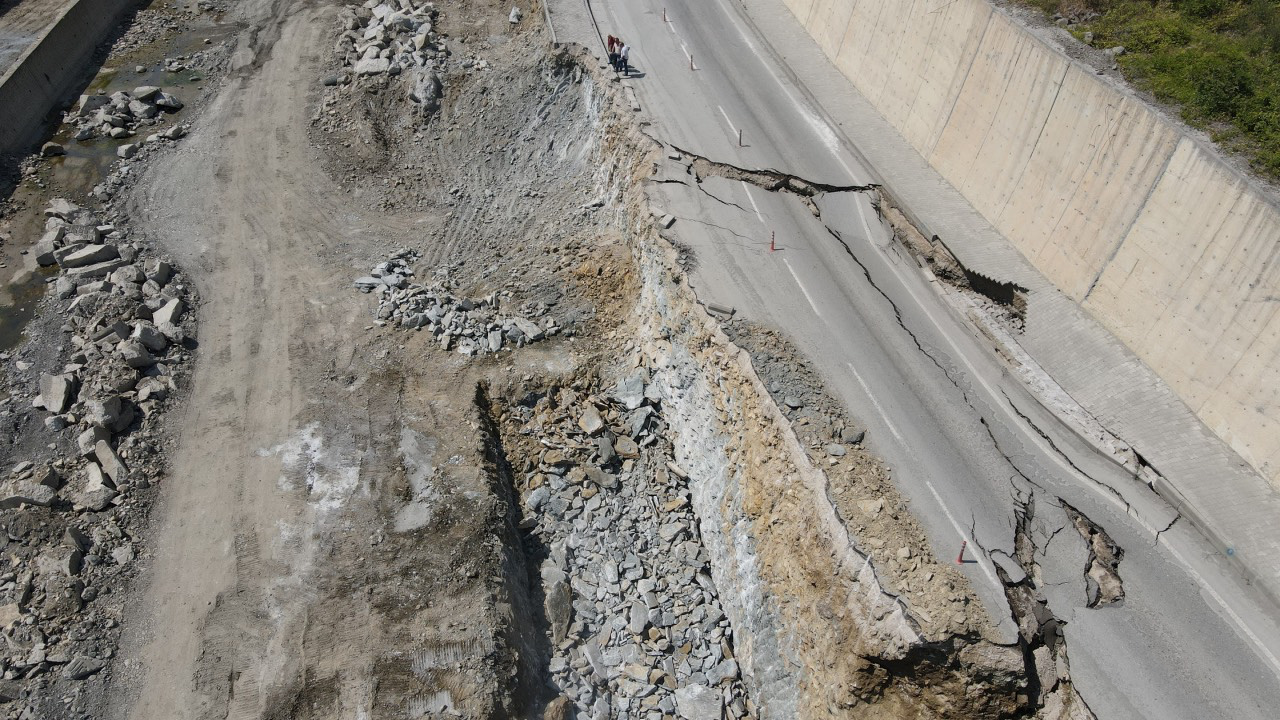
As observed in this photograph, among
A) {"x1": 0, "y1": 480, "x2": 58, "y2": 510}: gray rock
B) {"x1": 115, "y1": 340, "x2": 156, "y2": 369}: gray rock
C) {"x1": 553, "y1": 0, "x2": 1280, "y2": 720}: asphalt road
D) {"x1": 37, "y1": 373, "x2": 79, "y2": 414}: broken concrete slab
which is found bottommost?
{"x1": 0, "y1": 480, "x2": 58, "y2": 510}: gray rock

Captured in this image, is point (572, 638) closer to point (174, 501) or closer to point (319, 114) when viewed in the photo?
point (174, 501)

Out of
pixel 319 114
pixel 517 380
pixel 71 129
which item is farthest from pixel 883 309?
pixel 71 129

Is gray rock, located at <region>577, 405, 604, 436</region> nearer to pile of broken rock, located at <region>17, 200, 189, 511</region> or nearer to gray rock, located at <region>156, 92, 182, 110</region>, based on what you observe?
pile of broken rock, located at <region>17, 200, 189, 511</region>

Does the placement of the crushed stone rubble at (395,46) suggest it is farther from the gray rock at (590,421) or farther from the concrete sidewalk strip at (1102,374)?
the gray rock at (590,421)

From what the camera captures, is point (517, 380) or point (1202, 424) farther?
point (517, 380)

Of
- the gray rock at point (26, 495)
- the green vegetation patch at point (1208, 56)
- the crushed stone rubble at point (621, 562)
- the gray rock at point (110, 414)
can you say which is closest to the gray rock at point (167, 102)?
the gray rock at point (110, 414)

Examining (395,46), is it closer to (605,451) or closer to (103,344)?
(103,344)

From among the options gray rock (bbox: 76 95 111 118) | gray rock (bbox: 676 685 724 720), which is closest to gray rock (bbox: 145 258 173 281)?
gray rock (bbox: 76 95 111 118)
